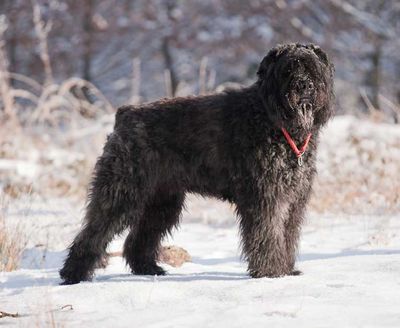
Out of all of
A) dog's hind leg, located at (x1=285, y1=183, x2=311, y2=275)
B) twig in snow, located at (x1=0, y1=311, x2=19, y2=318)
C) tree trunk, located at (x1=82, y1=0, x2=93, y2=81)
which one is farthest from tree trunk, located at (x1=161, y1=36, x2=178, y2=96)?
twig in snow, located at (x1=0, y1=311, x2=19, y2=318)

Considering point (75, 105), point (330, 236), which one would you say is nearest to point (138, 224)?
point (330, 236)

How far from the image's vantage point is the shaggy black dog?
215 inches

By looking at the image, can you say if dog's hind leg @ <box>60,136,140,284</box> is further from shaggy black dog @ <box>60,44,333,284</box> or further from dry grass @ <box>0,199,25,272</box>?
dry grass @ <box>0,199,25,272</box>

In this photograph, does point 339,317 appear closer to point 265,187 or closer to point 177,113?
point 265,187

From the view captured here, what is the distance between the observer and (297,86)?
532 cm

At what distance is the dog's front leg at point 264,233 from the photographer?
5.50 meters

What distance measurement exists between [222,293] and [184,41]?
2079 centimetres

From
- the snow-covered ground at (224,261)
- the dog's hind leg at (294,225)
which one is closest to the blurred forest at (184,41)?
the snow-covered ground at (224,261)

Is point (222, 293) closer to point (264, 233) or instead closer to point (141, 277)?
point (264, 233)

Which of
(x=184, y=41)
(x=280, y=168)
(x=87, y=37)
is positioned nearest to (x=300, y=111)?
(x=280, y=168)

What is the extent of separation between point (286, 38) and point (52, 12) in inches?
339

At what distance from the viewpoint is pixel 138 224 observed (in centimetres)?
641

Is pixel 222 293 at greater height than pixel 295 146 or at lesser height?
lesser

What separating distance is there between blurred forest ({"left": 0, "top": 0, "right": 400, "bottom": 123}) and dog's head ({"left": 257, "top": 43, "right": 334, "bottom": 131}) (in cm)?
1604
